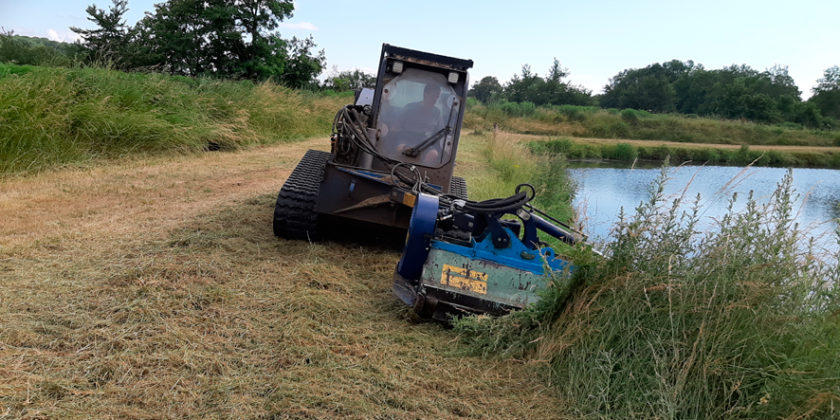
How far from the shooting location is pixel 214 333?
3635 millimetres

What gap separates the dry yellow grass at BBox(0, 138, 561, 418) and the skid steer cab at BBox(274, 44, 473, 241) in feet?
1.25

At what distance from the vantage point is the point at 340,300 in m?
4.36

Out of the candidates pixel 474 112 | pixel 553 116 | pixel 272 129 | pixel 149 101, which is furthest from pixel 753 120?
pixel 149 101

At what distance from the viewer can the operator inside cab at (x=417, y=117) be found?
6676 mm

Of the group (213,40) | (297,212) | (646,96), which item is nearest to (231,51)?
(213,40)

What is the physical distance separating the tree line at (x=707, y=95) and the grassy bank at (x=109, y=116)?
30227 millimetres

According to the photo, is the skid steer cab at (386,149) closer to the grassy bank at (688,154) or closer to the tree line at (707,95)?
the grassy bank at (688,154)

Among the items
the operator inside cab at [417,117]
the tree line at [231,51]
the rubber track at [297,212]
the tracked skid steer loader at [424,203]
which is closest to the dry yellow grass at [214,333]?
the rubber track at [297,212]

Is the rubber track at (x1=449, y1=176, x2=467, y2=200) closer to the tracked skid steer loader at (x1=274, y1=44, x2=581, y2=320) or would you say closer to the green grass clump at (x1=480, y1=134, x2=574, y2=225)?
the tracked skid steer loader at (x1=274, y1=44, x2=581, y2=320)

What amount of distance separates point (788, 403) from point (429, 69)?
5142 millimetres

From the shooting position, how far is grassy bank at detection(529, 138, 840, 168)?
27.8 m

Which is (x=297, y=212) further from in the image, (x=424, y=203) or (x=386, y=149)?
(x=424, y=203)

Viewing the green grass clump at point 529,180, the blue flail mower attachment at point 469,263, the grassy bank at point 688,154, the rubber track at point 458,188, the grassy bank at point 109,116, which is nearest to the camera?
the blue flail mower attachment at point 469,263

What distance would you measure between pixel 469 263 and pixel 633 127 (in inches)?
1492
